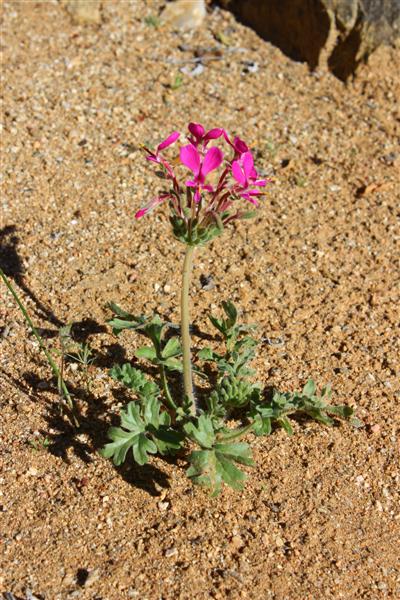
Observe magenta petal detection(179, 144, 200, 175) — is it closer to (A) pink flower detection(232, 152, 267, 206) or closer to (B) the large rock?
(A) pink flower detection(232, 152, 267, 206)

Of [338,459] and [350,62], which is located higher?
[350,62]

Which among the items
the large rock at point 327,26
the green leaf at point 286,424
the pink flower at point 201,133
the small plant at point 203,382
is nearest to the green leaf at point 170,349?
the small plant at point 203,382

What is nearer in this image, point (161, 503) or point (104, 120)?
point (161, 503)

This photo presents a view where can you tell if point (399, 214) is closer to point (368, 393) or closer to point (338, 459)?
point (368, 393)

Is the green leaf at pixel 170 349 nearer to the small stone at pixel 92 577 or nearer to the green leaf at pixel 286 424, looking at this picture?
the green leaf at pixel 286 424

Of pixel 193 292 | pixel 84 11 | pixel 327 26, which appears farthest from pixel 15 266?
pixel 327 26

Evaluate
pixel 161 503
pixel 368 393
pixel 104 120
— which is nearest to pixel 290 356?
pixel 368 393
